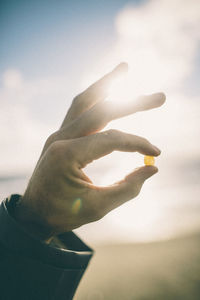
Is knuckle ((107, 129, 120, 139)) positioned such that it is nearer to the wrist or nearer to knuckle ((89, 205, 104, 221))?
knuckle ((89, 205, 104, 221))

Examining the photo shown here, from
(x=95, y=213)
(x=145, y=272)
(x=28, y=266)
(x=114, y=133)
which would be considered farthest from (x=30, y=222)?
(x=145, y=272)

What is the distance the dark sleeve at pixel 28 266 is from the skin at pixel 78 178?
0.16m

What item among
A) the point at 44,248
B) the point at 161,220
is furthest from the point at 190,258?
the point at 44,248

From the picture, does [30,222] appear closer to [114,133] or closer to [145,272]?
[114,133]

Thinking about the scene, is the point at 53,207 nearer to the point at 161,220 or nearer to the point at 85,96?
the point at 85,96

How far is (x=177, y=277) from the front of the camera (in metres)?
4.77

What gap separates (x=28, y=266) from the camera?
1300 mm

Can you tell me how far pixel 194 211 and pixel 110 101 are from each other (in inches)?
404

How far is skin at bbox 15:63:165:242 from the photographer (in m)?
1.36

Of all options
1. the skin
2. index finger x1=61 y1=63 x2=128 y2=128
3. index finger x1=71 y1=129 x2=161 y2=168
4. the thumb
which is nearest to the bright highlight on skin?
the skin

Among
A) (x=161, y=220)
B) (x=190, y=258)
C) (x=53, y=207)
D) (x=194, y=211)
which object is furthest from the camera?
(x=194, y=211)

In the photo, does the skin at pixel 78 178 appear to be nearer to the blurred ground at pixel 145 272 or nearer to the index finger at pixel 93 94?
the index finger at pixel 93 94

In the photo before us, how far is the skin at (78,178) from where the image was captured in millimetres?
1355

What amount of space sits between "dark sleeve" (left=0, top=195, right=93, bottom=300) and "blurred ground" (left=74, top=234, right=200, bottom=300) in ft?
11.5
